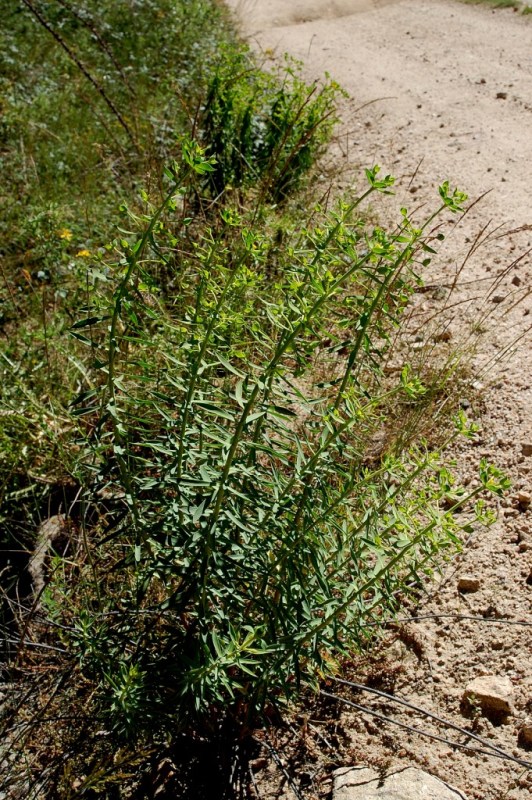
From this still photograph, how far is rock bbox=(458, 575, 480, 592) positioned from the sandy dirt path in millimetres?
11

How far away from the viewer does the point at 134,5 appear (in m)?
8.52

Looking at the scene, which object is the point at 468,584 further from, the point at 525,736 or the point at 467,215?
the point at 467,215

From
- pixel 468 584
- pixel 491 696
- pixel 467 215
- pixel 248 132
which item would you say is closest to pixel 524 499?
pixel 468 584

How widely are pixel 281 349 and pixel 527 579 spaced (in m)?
1.67

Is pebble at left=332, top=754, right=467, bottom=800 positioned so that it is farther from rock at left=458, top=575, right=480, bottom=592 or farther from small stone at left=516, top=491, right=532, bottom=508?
small stone at left=516, top=491, right=532, bottom=508

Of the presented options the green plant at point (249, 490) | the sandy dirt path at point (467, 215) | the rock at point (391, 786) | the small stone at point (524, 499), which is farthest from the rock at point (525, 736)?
the small stone at point (524, 499)

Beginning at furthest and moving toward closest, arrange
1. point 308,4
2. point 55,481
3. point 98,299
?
1. point 308,4
2. point 55,481
3. point 98,299

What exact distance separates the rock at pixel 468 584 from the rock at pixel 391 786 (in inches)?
28.8

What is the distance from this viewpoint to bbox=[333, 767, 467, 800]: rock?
Result: 236 centimetres

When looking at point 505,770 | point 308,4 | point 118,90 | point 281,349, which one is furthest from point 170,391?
point 308,4

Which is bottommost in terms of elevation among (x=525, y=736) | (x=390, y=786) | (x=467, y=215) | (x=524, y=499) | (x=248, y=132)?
(x=390, y=786)

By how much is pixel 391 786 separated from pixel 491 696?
46 cm

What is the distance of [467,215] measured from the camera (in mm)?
4898

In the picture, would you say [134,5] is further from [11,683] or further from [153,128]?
[11,683]
